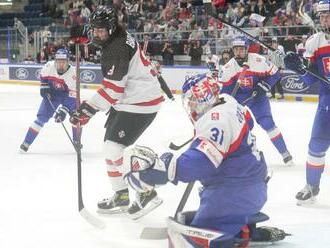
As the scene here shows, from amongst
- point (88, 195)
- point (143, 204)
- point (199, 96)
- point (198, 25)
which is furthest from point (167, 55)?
point (199, 96)

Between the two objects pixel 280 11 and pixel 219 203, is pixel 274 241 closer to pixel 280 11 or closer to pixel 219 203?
pixel 219 203

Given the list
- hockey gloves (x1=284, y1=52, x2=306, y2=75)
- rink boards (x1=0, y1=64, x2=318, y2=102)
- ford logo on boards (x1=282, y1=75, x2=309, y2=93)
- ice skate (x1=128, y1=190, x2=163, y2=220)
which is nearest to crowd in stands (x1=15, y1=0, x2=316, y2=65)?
rink boards (x1=0, y1=64, x2=318, y2=102)

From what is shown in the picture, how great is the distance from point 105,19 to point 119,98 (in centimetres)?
50

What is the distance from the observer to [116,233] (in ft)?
12.0

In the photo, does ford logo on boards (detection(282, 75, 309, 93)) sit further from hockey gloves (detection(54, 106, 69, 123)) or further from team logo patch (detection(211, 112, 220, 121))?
team logo patch (detection(211, 112, 220, 121))

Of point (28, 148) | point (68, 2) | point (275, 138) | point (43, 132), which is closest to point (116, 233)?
point (275, 138)

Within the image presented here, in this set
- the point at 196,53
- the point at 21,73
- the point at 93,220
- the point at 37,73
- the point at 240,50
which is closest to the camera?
the point at 93,220

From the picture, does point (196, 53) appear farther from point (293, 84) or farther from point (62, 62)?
point (62, 62)

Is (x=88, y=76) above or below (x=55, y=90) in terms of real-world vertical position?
below

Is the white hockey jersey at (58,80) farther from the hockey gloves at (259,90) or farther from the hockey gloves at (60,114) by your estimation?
the hockey gloves at (259,90)

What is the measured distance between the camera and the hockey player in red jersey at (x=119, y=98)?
3945 mm

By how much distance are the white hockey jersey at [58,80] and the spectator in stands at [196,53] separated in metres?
7.57

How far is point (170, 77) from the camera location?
1379 cm

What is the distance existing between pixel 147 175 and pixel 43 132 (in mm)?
5531
